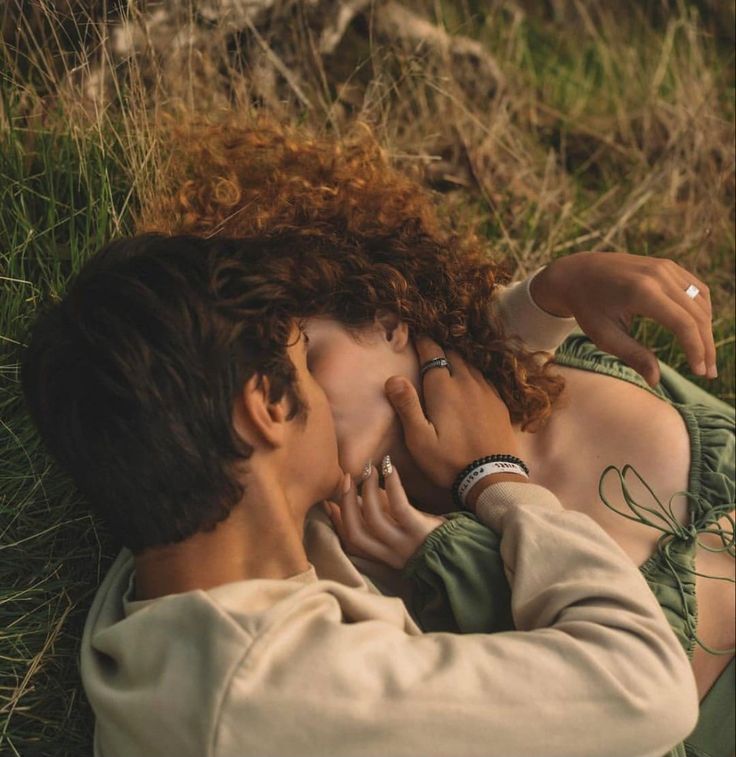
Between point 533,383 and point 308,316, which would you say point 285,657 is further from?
point 533,383

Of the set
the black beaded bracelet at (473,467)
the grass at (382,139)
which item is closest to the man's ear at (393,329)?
the black beaded bracelet at (473,467)

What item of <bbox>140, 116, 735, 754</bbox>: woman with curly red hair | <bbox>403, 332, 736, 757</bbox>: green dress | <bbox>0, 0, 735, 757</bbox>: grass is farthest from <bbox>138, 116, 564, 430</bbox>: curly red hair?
<bbox>403, 332, 736, 757</bbox>: green dress

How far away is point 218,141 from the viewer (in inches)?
101

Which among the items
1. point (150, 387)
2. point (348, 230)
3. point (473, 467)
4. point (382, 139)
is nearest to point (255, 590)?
Answer: point (150, 387)

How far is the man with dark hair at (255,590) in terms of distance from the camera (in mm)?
Answer: 1472

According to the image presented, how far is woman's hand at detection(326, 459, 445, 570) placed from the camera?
6.29ft

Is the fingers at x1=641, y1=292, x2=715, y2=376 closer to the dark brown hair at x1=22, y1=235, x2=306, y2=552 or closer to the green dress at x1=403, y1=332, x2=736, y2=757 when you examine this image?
the green dress at x1=403, y1=332, x2=736, y2=757

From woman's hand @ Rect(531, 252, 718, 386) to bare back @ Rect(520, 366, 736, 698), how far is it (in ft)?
0.73

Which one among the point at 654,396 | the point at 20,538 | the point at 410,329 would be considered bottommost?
the point at 20,538

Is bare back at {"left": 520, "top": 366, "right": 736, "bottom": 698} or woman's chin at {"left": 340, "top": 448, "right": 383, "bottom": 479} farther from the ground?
woman's chin at {"left": 340, "top": 448, "right": 383, "bottom": 479}

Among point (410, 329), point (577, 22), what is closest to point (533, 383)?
point (410, 329)

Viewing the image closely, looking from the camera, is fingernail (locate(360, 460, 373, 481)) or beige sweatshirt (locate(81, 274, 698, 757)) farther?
fingernail (locate(360, 460, 373, 481))

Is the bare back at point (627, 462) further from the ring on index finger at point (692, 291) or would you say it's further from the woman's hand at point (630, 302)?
the ring on index finger at point (692, 291)

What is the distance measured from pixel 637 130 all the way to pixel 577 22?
3.64 ft
